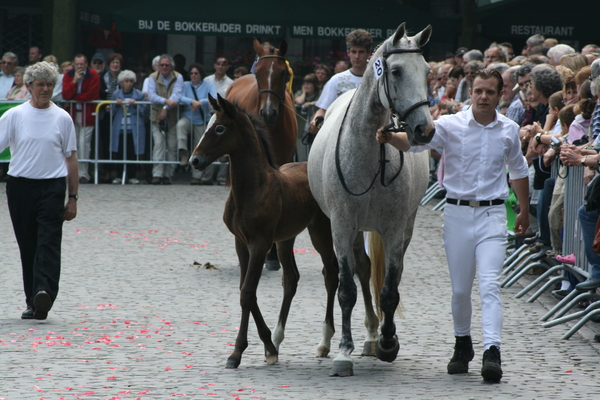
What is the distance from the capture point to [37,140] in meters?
8.59

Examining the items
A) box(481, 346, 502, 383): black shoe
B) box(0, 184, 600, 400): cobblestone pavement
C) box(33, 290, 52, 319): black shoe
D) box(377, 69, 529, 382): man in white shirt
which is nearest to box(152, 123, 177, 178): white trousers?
box(0, 184, 600, 400): cobblestone pavement

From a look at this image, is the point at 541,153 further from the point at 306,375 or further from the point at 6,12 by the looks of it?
the point at 6,12

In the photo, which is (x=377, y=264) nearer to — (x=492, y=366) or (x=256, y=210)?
(x=256, y=210)

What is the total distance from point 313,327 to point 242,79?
5.56m

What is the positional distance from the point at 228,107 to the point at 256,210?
77 centimetres

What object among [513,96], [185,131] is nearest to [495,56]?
[513,96]

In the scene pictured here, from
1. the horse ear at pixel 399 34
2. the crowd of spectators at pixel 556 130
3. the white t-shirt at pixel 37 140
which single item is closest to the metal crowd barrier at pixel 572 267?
the crowd of spectators at pixel 556 130

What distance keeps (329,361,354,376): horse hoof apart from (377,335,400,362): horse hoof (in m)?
0.31

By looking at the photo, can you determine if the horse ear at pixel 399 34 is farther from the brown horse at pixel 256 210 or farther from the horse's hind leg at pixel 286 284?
the horse's hind leg at pixel 286 284

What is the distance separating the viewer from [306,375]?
664 centimetres

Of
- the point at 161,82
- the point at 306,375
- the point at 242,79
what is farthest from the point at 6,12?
the point at 306,375

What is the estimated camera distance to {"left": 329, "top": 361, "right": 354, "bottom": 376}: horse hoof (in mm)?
6590

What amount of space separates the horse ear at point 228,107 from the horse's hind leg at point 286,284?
1029 millimetres

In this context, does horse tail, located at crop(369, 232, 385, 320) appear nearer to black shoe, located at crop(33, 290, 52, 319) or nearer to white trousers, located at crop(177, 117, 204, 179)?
black shoe, located at crop(33, 290, 52, 319)
